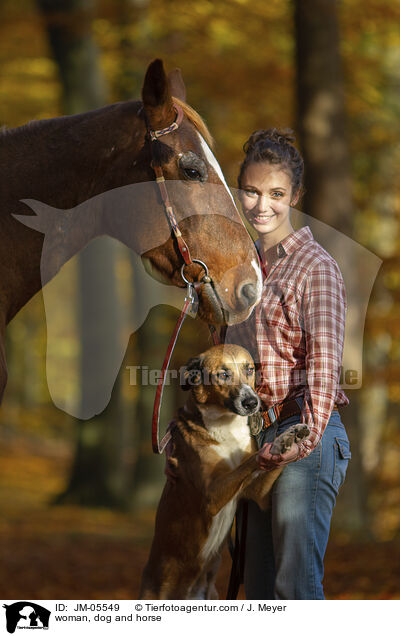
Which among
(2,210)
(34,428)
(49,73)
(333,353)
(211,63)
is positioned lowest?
(34,428)

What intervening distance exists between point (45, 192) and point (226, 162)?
647cm

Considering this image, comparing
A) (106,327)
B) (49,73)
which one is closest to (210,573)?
(106,327)

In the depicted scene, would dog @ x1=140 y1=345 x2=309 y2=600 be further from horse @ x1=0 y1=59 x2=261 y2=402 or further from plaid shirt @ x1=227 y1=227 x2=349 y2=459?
horse @ x1=0 y1=59 x2=261 y2=402

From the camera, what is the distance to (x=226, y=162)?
9664mm

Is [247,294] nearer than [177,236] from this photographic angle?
Yes

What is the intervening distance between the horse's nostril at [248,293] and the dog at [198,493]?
25 cm

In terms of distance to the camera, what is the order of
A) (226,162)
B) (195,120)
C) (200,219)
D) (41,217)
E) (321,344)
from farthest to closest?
(226,162)
(41,217)
(195,120)
(200,219)
(321,344)

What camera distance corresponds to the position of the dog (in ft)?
10.5

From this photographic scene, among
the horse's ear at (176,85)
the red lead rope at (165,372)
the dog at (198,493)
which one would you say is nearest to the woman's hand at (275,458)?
the dog at (198,493)

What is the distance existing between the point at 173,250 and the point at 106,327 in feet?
28.8

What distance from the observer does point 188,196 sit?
123 inches
